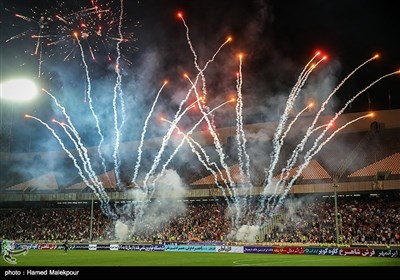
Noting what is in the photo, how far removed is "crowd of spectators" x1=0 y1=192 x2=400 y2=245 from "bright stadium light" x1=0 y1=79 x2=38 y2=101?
26.9 metres

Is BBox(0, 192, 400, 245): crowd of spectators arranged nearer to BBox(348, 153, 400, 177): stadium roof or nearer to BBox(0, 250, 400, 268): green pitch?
BBox(348, 153, 400, 177): stadium roof

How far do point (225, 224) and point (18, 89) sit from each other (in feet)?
99.5

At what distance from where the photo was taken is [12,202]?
63.7m

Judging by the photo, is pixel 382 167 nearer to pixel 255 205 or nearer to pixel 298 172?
pixel 298 172

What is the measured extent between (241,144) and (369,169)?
1615 centimetres

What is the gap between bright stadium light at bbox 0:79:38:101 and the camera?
74.9ft

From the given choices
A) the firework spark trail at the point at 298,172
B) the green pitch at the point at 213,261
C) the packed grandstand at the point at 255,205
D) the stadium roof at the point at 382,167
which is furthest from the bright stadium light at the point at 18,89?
the stadium roof at the point at 382,167

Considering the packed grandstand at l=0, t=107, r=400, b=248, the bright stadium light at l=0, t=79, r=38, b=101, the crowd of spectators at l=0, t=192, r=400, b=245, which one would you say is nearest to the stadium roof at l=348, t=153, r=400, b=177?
the packed grandstand at l=0, t=107, r=400, b=248

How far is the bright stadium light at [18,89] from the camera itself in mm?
22844

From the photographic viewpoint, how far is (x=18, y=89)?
76.2ft

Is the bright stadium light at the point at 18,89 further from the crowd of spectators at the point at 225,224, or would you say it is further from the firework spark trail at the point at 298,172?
the firework spark trail at the point at 298,172

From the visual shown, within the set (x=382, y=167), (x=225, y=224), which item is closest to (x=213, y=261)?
(x=225, y=224)

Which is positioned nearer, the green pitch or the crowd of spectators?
the green pitch
